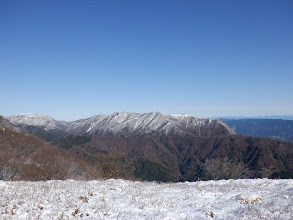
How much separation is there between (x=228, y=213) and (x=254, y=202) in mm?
2499

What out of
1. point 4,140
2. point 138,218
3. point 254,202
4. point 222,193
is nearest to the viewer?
point 138,218

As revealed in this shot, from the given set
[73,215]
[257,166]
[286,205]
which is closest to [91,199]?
[73,215]

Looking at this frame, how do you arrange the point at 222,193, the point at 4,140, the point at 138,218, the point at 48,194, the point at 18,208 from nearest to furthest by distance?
the point at 138,218 < the point at 18,208 < the point at 48,194 < the point at 222,193 < the point at 4,140

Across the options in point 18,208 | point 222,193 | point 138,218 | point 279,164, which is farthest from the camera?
point 279,164

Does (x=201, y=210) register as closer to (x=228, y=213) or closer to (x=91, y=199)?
(x=228, y=213)

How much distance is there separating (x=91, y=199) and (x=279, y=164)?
224 m

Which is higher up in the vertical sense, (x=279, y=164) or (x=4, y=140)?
(x=4, y=140)

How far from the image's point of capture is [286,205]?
32.0 ft

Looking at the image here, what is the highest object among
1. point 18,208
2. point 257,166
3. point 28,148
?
point 18,208

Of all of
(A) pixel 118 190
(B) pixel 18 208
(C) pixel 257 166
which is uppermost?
(B) pixel 18 208

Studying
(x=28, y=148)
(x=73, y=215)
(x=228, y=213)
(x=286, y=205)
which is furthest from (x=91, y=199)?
(x=28, y=148)

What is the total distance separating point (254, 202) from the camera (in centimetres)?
1052

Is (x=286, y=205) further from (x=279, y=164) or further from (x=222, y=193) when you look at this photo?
(x=279, y=164)

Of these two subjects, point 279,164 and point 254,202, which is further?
point 279,164
